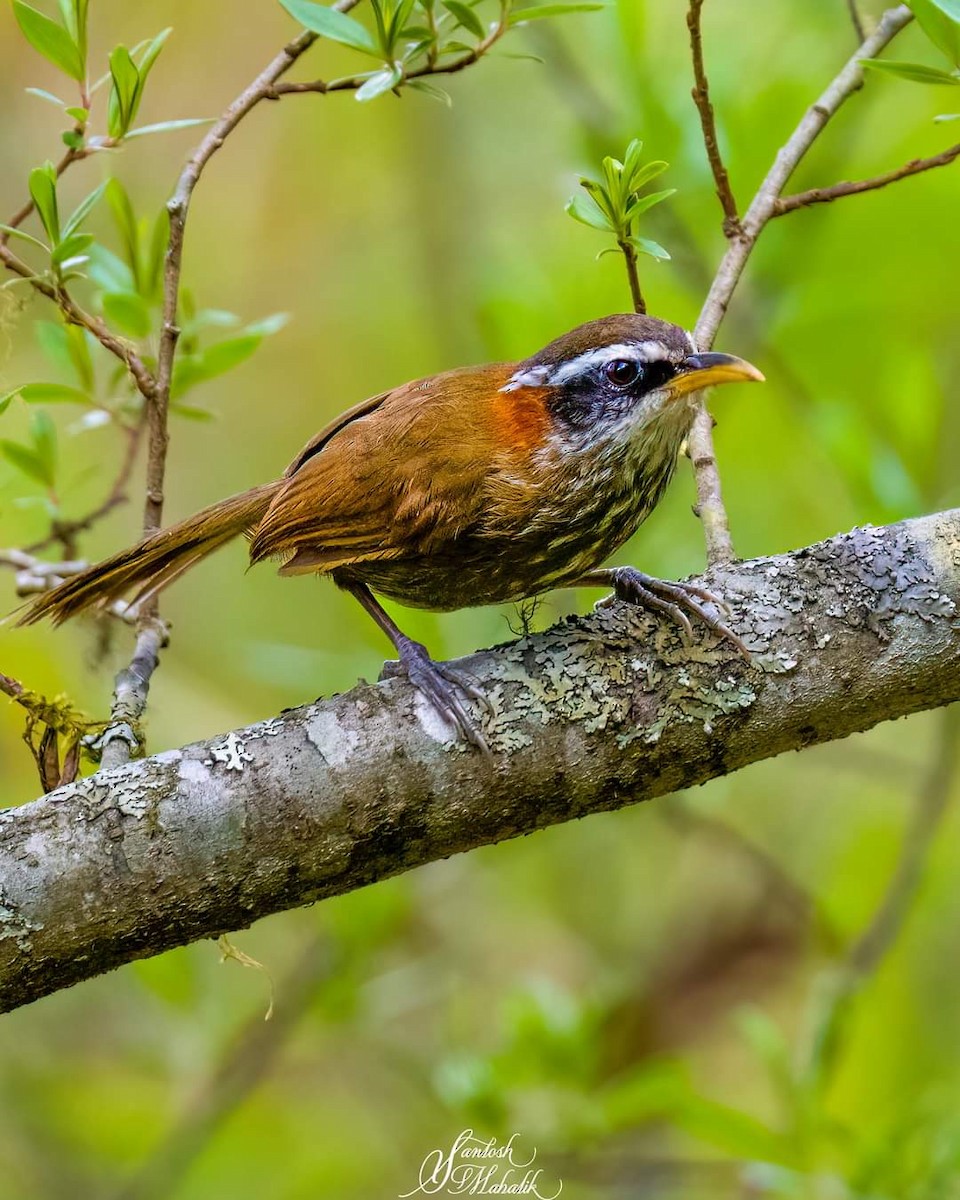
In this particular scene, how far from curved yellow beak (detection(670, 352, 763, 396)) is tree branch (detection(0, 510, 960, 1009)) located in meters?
0.47

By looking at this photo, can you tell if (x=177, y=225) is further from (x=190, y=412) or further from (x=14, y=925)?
(x=14, y=925)

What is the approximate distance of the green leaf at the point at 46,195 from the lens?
228 centimetres

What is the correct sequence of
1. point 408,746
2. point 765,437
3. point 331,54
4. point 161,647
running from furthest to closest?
point 331,54 → point 765,437 → point 161,647 → point 408,746

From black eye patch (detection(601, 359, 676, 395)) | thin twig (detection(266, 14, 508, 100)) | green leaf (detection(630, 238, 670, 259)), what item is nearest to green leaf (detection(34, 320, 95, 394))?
thin twig (detection(266, 14, 508, 100))

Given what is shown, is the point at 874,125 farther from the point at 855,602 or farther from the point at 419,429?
the point at 855,602

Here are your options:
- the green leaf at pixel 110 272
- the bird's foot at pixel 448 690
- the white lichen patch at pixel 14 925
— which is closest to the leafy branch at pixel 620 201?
the bird's foot at pixel 448 690

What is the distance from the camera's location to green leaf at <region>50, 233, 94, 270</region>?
233 cm

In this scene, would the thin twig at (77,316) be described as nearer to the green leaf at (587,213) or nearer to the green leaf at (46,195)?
the green leaf at (46,195)

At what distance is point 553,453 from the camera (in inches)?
110

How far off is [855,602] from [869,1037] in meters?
2.75

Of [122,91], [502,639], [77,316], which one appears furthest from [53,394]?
[502,639]

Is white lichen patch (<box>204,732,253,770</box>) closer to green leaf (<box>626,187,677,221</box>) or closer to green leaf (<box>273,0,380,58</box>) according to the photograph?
green leaf (<box>626,187,677,221</box>)

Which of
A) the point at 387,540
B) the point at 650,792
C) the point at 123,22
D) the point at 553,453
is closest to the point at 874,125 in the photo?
the point at 553,453

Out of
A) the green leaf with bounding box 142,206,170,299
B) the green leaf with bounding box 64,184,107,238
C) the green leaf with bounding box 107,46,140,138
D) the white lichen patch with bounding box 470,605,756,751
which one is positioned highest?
the green leaf with bounding box 142,206,170,299
